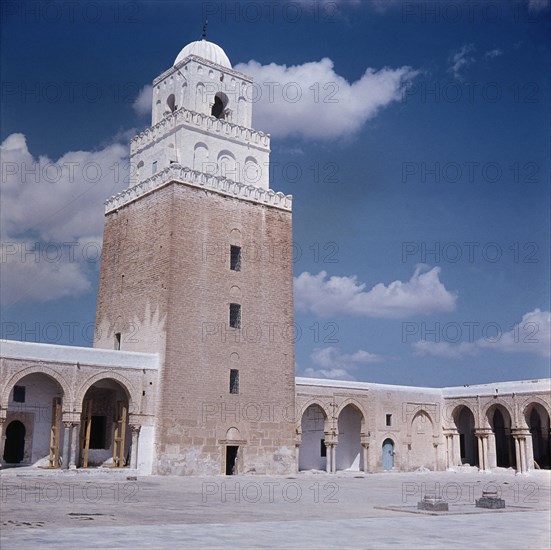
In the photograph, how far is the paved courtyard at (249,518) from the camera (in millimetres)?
8008

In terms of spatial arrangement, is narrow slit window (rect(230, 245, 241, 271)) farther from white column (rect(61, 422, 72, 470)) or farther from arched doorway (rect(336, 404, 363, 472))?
arched doorway (rect(336, 404, 363, 472))

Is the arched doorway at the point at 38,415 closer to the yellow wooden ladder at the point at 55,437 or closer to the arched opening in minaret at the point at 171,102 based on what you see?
the yellow wooden ladder at the point at 55,437

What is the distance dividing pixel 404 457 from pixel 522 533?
2119 centimetres

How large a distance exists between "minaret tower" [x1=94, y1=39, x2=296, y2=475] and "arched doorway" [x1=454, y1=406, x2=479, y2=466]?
11698mm

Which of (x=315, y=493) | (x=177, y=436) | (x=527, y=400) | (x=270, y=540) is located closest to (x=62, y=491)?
(x=315, y=493)

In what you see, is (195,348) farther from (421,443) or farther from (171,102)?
(421,443)

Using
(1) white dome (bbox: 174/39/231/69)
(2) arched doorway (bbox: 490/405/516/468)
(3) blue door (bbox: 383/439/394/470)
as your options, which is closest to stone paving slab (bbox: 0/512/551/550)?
(3) blue door (bbox: 383/439/394/470)

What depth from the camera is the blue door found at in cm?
2931

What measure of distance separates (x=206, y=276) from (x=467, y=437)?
54.5 ft

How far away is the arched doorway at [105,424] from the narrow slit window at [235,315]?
4.13 metres

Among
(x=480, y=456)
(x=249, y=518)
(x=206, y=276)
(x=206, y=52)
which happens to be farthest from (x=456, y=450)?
(x=249, y=518)

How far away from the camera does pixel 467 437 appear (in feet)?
109

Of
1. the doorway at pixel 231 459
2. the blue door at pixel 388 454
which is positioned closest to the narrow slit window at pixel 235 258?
the doorway at pixel 231 459

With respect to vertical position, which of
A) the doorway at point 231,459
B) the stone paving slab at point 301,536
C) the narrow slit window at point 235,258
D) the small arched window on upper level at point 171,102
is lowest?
the stone paving slab at point 301,536
